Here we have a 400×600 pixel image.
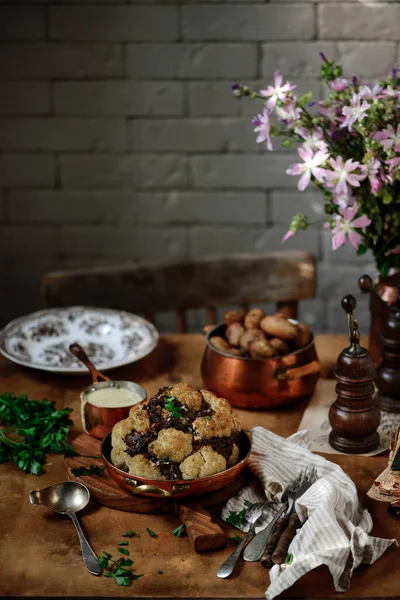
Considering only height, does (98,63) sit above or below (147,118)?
above

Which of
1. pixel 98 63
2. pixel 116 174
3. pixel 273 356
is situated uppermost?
pixel 98 63

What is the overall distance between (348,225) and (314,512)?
524mm

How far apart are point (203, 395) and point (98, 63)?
5.18 feet

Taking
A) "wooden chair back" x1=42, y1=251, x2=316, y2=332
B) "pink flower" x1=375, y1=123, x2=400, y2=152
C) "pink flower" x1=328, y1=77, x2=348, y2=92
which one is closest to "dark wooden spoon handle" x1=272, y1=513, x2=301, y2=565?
"pink flower" x1=375, y1=123, x2=400, y2=152

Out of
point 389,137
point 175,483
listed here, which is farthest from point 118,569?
point 389,137

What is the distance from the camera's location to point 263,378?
135 centimetres

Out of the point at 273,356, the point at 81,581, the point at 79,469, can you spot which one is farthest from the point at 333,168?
the point at 81,581

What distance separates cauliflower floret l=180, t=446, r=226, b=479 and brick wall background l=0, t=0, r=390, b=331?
1.56 metres

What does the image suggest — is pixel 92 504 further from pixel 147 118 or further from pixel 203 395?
pixel 147 118

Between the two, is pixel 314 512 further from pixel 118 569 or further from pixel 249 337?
pixel 249 337

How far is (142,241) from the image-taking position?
2574 mm

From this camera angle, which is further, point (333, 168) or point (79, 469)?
point (333, 168)

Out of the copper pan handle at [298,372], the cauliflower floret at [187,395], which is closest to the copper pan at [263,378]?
the copper pan handle at [298,372]

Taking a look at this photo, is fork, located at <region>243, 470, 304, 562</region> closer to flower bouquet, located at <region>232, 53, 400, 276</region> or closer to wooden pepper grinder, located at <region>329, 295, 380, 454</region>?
wooden pepper grinder, located at <region>329, 295, 380, 454</region>
